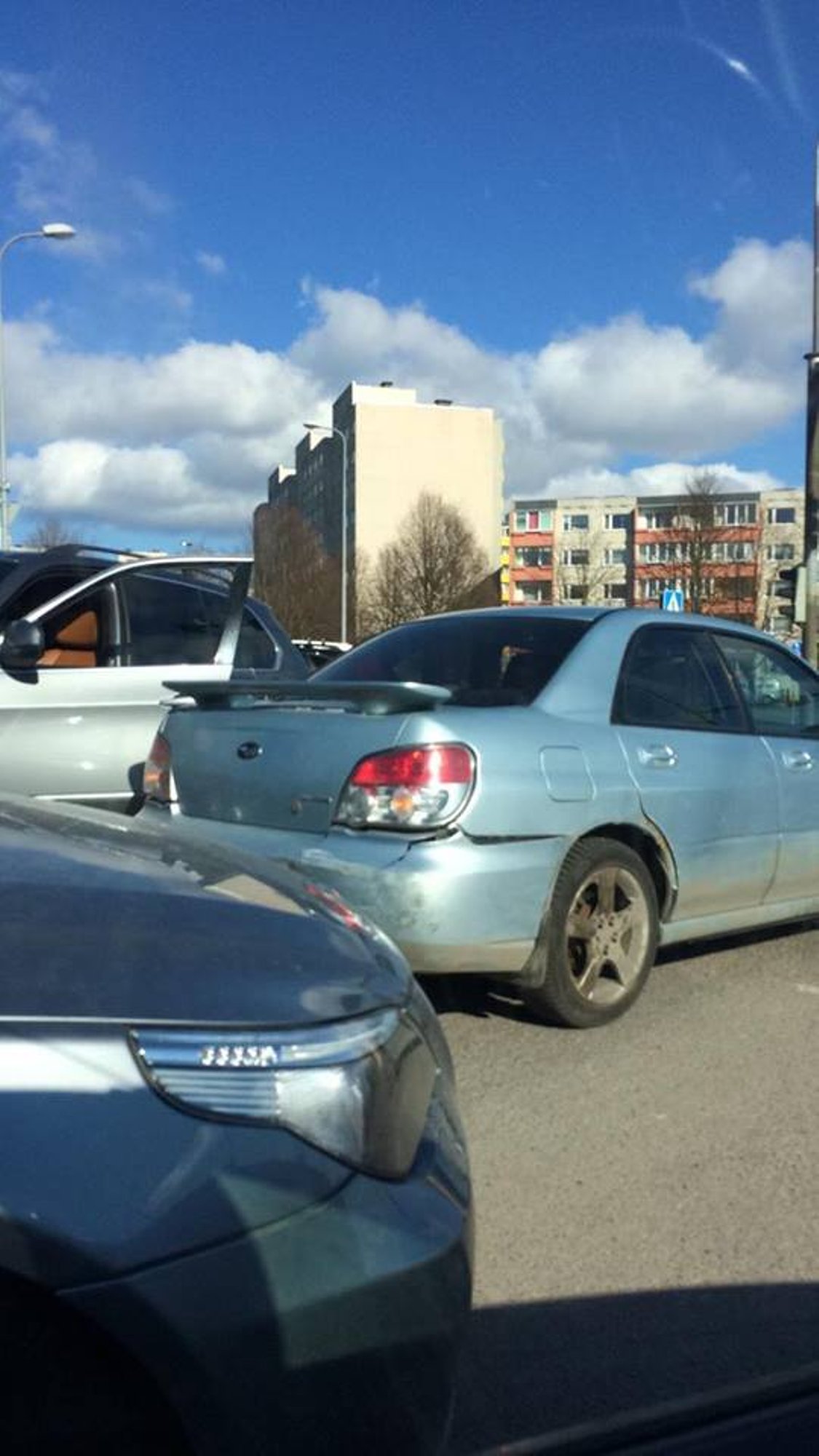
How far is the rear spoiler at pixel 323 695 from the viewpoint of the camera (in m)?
4.22

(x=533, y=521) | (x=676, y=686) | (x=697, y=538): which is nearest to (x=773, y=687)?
(x=676, y=686)

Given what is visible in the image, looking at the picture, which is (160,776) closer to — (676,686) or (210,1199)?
(676,686)

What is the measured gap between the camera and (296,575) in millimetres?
47406

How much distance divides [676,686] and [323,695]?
1651 millimetres

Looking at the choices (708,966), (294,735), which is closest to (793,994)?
(708,966)

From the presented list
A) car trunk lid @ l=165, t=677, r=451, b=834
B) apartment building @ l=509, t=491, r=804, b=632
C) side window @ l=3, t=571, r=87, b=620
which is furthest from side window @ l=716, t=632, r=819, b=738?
apartment building @ l=509, t=491, r=804, b=632

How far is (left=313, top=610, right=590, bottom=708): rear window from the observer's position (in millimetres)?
4844

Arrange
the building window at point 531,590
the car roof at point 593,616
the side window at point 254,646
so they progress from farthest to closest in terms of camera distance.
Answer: the building window at point 531,590 → the side window at point 254,646 → the car roof at point 593,616

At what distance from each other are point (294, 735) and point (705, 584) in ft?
128

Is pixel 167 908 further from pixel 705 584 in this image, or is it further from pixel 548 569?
pixel 548 569

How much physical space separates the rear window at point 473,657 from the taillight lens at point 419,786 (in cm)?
46

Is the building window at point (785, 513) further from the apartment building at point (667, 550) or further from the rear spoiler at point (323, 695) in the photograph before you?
the rear spoiler at point (323, 695)

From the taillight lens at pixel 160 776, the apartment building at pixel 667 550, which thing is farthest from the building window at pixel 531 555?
the taillight lens at pixel 160 776

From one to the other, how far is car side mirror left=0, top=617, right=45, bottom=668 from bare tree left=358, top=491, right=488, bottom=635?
48.4 m
